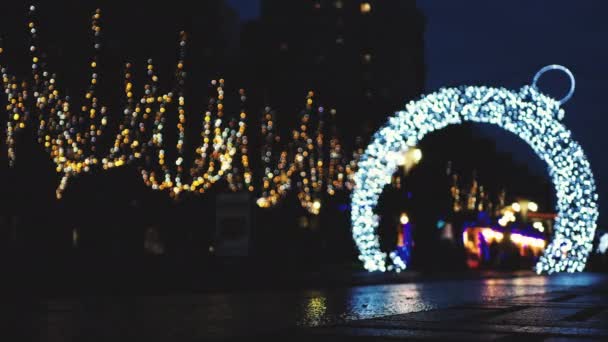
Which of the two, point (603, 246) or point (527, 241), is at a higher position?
point (527, 241)

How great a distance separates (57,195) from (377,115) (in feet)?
95.6

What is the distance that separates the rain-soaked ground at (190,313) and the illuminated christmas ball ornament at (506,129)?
11970 mm

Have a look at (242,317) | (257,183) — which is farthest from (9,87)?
(257,183)

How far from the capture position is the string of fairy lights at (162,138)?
97.1ft

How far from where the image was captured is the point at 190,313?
13.0 m

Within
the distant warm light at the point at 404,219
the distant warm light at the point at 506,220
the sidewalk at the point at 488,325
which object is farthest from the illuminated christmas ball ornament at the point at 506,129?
the distant warm light at the point at 506,220

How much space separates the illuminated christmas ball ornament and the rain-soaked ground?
471 inches

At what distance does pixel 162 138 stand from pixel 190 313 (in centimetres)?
2804

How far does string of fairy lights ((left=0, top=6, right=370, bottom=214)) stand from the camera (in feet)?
97.1

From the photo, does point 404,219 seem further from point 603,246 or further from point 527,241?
point 527,241

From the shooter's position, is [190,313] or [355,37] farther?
[355,37]

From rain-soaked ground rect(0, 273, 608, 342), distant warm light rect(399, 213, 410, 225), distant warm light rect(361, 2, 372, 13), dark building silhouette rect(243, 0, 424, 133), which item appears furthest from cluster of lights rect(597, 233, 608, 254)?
distant warm light rect(361, 2, 372, 13)

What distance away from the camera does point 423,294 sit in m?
19.0

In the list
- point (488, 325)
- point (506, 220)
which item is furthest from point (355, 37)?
point (488, 325)
